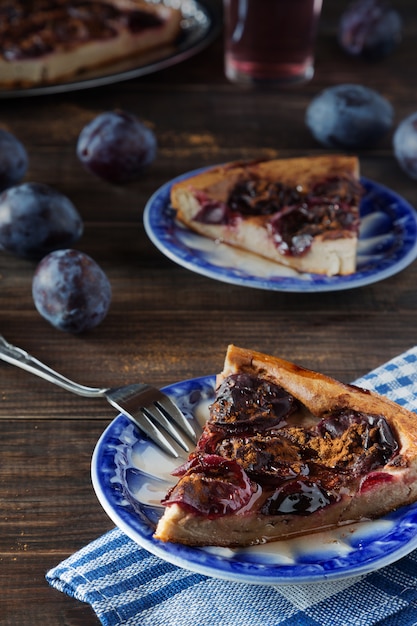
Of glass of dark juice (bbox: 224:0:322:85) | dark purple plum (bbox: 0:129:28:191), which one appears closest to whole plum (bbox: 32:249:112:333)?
dark purple plum (bbox: 0:129:28:191)

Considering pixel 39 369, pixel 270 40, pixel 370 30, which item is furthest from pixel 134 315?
pixel 370 30

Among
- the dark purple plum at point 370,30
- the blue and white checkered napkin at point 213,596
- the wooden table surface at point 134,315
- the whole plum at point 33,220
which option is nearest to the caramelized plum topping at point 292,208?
the wooden table surface at point 134,315

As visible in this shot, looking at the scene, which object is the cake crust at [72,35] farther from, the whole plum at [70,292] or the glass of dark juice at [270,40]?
the whole plum at [70,292]

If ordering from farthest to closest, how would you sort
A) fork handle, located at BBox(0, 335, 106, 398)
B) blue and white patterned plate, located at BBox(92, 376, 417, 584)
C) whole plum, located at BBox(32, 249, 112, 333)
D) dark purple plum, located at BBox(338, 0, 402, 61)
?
dark purple plum, located at BBox(338, 0, 402, 61)
whole plum, located at BBox(32, 249, 112, 333)
fork handle, located at BBox(0, 335, 106, 398)
blue and white patterned plate, located at BBox(92, 376, 417, 584)

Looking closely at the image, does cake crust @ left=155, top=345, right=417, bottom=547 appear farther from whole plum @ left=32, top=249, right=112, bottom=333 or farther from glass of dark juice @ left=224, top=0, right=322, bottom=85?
glass of dark juice @ left=224, top=0, right=322, bottom=85

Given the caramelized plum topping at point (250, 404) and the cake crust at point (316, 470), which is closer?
the cake crust at point (316, 470)

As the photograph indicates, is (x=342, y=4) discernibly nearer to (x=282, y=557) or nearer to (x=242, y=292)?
(x=242, y=292)
